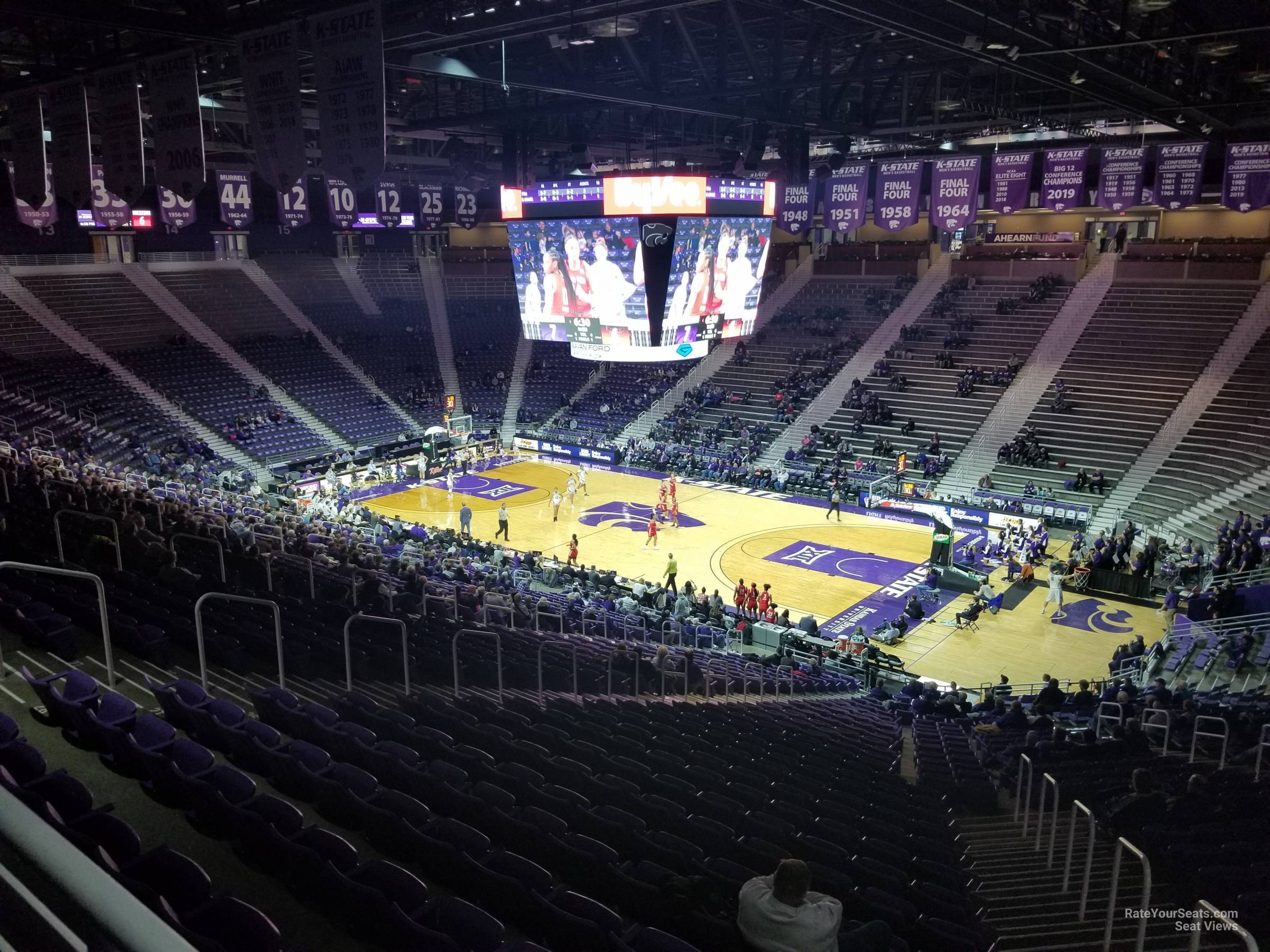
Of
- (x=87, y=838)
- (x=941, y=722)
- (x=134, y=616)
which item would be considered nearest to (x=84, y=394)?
(x=134, y=616)

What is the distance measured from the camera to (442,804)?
20.1 feet

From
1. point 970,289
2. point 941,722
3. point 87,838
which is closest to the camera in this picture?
point 87,838

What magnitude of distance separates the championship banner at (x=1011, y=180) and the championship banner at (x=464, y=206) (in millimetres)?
18001

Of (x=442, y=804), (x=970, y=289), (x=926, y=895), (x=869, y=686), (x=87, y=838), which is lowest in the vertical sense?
(x=869, y=686)

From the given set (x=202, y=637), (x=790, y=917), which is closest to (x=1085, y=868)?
(x=790, y=917)

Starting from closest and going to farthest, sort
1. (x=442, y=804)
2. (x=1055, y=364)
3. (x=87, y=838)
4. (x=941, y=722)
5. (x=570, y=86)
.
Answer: (x=87, y=838)
(x=442, y=804)
(x=941, y=722)
(x=570, y=86)
(x=1055, y=364)

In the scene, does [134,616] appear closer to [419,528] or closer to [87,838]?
[87,838]

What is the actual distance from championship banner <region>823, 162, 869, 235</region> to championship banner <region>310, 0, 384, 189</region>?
1753 centimetres

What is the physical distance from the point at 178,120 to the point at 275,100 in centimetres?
170

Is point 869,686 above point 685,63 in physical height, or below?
below

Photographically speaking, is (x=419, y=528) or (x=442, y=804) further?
(x=419, y=528)

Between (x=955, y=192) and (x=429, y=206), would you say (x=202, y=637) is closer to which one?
(x=955, y=192)

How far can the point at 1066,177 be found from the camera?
22.3 metres

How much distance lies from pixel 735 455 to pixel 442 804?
32.9m
